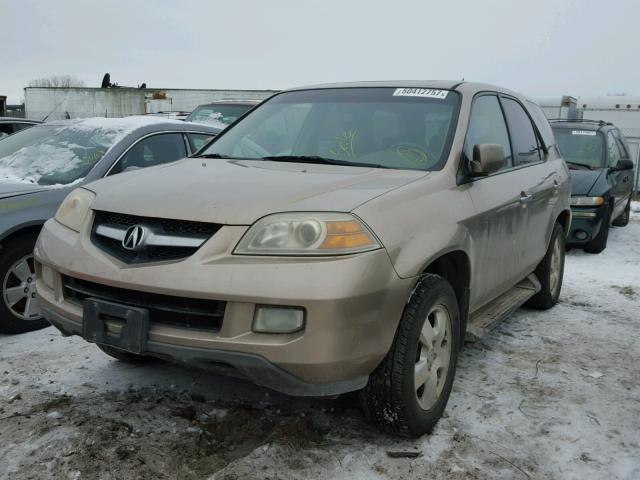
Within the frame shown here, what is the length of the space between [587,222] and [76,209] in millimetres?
6718

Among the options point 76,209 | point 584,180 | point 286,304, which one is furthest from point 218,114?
point 286,304

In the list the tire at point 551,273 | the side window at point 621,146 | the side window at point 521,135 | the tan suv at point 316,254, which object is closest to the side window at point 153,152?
the tan suv at point 316,254

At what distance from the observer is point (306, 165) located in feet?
11.5

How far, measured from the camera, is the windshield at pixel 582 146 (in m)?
9.10

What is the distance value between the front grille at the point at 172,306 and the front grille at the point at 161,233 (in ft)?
0.49

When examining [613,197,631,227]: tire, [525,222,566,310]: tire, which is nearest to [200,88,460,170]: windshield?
[525,222,566,310]: tire

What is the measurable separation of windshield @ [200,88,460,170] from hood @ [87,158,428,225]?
0.24m

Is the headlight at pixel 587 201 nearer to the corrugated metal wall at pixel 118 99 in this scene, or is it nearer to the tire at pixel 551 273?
the tire at pixel 551 273

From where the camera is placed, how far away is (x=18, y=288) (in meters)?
4.44

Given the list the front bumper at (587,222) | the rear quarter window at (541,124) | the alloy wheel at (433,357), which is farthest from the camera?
the front bumper at (587,222)

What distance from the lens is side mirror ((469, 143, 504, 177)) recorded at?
11.2ft

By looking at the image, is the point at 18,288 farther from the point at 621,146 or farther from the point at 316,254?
the point at 621,146

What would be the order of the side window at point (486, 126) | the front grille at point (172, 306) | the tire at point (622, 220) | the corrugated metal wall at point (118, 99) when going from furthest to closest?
the corrugated metal wall at point (118, 99) → the tire at point (622, 220) → the side window at point (486, 126) → the front grille at point (172, 306)

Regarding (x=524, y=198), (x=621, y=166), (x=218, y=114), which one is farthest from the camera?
(x=218, y=114)
